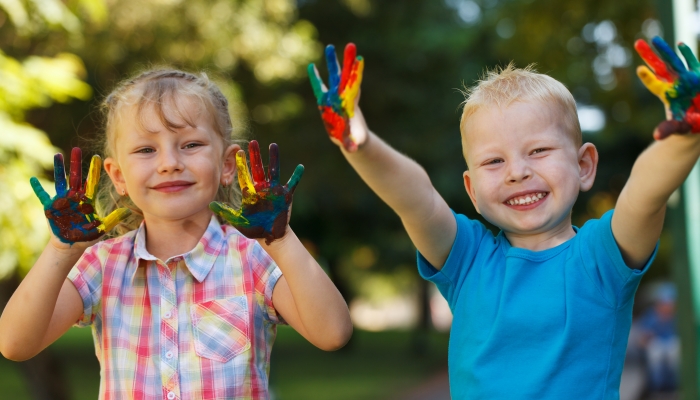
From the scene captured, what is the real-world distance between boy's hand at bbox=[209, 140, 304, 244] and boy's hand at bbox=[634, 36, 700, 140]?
2.73 ft

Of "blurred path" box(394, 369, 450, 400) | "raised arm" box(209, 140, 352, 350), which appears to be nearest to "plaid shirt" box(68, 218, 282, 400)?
"raised arm" box(209, 140, 352, 350)

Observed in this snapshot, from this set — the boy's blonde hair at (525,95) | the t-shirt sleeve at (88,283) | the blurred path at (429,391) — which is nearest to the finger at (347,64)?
the boy's blonde hair at (525,95)

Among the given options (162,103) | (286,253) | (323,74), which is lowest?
(286,253)

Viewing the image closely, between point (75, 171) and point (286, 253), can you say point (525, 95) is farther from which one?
point (75, 171)

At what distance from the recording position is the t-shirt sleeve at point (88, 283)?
2273 mm

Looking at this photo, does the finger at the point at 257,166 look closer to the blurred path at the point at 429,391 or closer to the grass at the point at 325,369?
the grass at the point at 325,369

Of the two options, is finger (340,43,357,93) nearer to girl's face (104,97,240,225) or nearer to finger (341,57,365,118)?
finger (341,57,365,118)

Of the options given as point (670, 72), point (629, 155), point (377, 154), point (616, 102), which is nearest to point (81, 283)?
point (377, 154)

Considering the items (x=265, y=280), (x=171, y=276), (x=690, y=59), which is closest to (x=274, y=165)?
(x=265, y=280)

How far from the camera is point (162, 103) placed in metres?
2.27

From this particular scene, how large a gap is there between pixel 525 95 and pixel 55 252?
129 cm

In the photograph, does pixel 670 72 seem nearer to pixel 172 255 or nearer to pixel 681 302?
pixel 172 255

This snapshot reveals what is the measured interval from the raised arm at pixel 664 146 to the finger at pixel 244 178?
0.88 metres

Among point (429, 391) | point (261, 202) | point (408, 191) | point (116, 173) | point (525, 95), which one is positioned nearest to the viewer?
point (408, 191)
